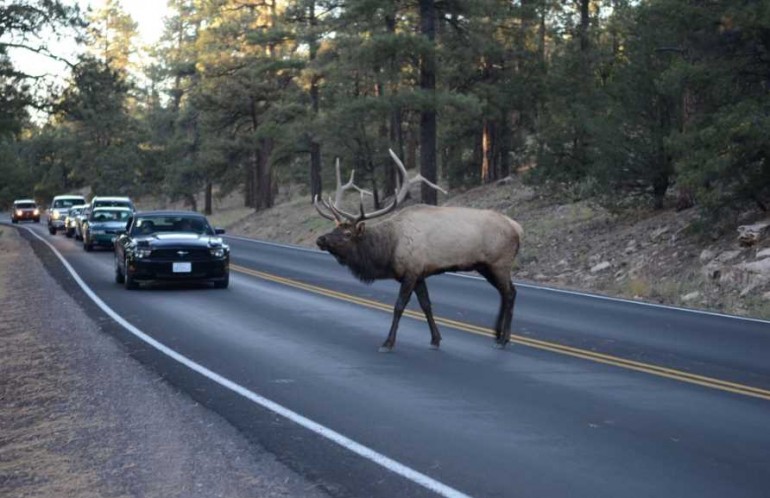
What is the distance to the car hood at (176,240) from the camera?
1923 cm

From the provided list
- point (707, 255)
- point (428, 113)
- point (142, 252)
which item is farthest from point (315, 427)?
point (428, 113)

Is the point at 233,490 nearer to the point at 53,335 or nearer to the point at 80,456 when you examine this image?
the point at 80,456

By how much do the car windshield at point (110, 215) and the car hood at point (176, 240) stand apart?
579 inches

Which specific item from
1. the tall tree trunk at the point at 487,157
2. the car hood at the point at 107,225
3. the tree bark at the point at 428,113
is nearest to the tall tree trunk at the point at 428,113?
the tree bark at the point at 428,113

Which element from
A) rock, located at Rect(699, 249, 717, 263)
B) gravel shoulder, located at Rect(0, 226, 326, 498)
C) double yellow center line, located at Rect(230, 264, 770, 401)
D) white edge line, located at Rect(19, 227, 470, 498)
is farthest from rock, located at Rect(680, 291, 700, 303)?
gravel shoulder, located at Rect(0, 226, 326, 498)

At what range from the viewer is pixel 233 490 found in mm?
6230

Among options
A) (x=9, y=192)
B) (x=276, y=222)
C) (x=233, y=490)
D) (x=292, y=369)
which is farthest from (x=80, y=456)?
(x=9, y=192)

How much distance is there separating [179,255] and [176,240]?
0.39 meters

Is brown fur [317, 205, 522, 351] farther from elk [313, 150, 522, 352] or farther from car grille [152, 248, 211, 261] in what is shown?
car grille [152, 248, 211, 261]

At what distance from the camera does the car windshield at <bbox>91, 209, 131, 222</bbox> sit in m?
33.9

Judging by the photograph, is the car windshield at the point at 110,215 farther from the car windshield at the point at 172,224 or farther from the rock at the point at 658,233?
the rock at the point at 658,233

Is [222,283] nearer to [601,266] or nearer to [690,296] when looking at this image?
[601,266]

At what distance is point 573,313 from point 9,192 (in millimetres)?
97578

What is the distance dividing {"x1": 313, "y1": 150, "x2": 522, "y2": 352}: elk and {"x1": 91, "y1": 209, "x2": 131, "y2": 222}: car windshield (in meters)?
23.4
